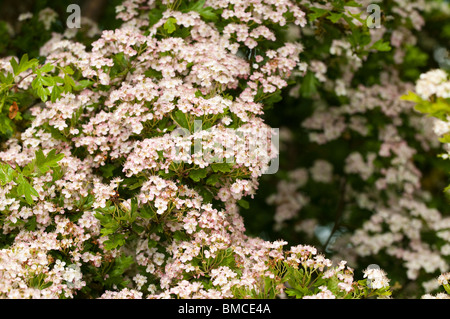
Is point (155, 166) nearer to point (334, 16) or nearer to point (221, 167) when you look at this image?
point (221, 167)

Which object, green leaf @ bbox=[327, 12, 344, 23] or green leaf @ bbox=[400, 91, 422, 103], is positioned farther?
green leaf @ bbox=[327, 12, 344, 23]

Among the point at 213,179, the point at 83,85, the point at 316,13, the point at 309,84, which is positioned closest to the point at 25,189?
the point at 83,85

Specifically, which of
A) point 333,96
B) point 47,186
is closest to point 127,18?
point 47,186

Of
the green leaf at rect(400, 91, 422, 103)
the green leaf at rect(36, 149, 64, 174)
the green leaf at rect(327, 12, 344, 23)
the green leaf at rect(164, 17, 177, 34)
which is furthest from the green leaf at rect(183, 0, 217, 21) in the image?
the green leaf at rect(400, 91, 422, 103)

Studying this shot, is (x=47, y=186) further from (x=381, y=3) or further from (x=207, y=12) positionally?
(x=381, y=3)

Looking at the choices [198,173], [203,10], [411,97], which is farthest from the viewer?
[203,10]

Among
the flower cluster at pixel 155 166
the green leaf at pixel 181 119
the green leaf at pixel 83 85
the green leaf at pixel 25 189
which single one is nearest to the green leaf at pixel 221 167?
the flower cluster at pixel 155 166

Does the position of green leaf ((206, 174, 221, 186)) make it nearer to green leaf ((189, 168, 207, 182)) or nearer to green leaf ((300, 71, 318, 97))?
green leaf ((189, 168, 207, 182))

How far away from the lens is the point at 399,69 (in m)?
7.46

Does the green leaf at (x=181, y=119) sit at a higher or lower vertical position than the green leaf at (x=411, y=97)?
lower

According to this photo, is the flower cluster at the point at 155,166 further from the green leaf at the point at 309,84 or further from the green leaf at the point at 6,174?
the green leaf at the point at 309,84

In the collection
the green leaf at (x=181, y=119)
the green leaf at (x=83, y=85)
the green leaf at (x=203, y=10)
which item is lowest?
the green leaf at (x=83, y=85)
